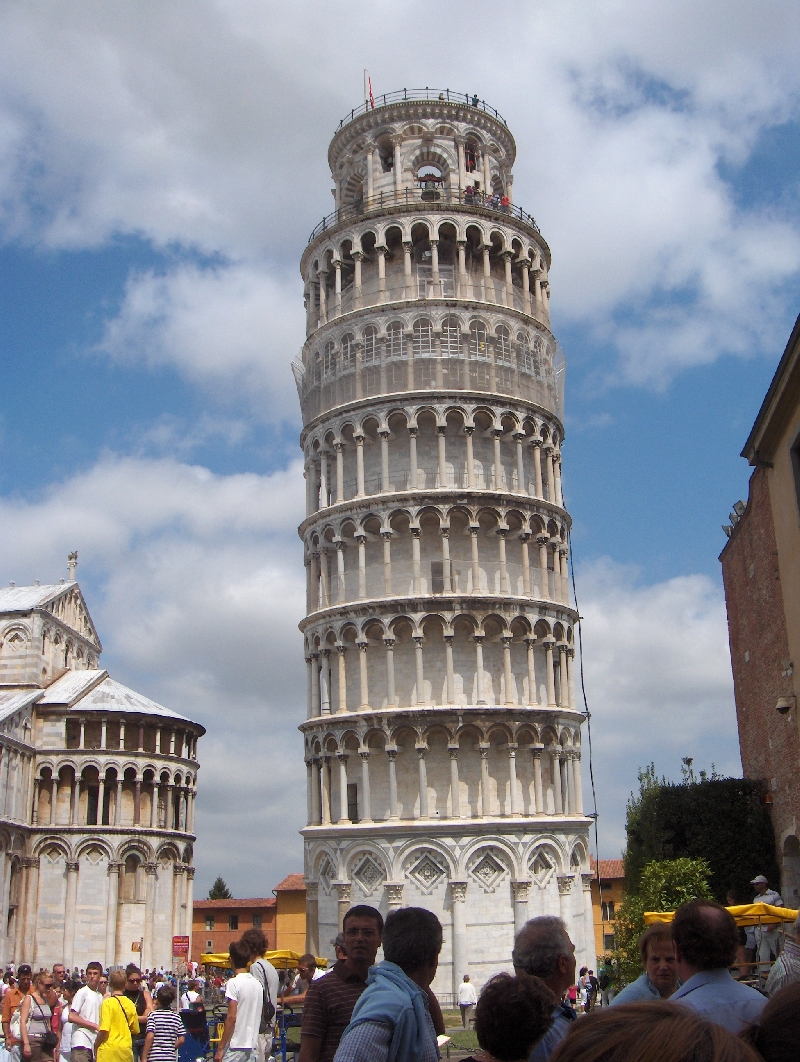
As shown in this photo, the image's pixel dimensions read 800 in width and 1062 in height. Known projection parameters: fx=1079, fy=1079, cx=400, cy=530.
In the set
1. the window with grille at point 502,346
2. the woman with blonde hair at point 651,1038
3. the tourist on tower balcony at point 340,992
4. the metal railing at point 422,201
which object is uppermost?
the metal railing at point 422,201

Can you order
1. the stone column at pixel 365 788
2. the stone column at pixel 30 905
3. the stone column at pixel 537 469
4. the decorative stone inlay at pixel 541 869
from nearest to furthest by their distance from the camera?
1. the decorative stone inlay at pixel 541 869
2. the stone column at pixel 365 788
3. the stone column at pixel 537 469
4. the stone column at pixel 30 905

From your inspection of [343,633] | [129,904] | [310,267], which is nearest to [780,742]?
[343,633]

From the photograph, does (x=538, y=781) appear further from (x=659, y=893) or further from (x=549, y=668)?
(x=659, y=893)

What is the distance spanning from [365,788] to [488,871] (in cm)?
471

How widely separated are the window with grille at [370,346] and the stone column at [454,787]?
1387 centimetres

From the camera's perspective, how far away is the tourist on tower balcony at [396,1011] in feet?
14.6

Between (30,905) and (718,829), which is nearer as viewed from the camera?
(718,829)

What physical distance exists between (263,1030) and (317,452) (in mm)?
30683

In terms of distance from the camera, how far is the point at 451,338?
3850 cm

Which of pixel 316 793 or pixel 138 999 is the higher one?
pixel 316 793

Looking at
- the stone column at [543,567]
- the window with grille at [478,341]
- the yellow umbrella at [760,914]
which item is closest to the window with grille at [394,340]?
the window with grille at [478,341]

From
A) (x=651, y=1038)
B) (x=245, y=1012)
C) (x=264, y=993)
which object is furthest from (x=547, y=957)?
(x=264, y=993)

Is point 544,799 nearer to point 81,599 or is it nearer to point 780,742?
point 780,742

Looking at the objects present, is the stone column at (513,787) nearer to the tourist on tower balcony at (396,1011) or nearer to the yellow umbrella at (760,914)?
the yellow umbrella at (760,914)
